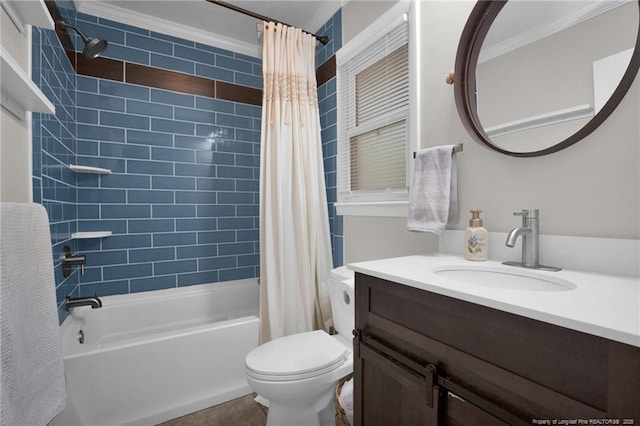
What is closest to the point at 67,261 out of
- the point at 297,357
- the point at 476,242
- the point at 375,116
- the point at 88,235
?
the point at 88,235

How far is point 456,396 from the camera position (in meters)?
0.69

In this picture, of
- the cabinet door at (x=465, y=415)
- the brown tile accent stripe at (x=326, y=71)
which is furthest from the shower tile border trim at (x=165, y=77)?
the cabinet door at (x=465, y=415)

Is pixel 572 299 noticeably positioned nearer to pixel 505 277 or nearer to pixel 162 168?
pixel 505 277

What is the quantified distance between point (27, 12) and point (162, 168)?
1.41 metres

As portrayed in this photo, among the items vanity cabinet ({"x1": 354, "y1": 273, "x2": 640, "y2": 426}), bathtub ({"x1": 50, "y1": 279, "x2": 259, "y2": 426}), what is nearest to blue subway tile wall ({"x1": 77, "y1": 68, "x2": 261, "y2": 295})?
bathtub ({"x1": 50, "y1": 279, "x2": 259, "y2": 426})

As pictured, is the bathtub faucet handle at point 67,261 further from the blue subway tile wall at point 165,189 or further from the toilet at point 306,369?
the toilet at point 306,369

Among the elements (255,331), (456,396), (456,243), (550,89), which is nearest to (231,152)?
(255,331)

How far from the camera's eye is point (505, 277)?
0.95m

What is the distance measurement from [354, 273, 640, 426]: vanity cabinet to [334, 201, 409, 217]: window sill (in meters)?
0.67

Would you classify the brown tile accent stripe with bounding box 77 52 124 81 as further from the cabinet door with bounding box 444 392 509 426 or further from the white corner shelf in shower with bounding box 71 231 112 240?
the cabinet door with bounding box 444 392 509 426

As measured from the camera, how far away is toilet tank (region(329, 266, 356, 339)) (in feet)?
4.80

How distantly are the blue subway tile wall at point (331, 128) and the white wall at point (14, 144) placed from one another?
161cm

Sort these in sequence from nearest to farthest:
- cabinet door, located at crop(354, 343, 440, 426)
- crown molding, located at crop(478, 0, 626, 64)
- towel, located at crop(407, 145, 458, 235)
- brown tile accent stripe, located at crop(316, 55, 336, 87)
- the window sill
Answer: cabinet door, located at crop(354, 343, 440, 426), crown molding, located at crop(478, 0, 626, 64), towel, located at crop(407, 145, 458, 235), the window sill, brown tile accent stripe, located at crop(316, 55, 336, 87)

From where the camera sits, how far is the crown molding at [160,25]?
2.06 meters
